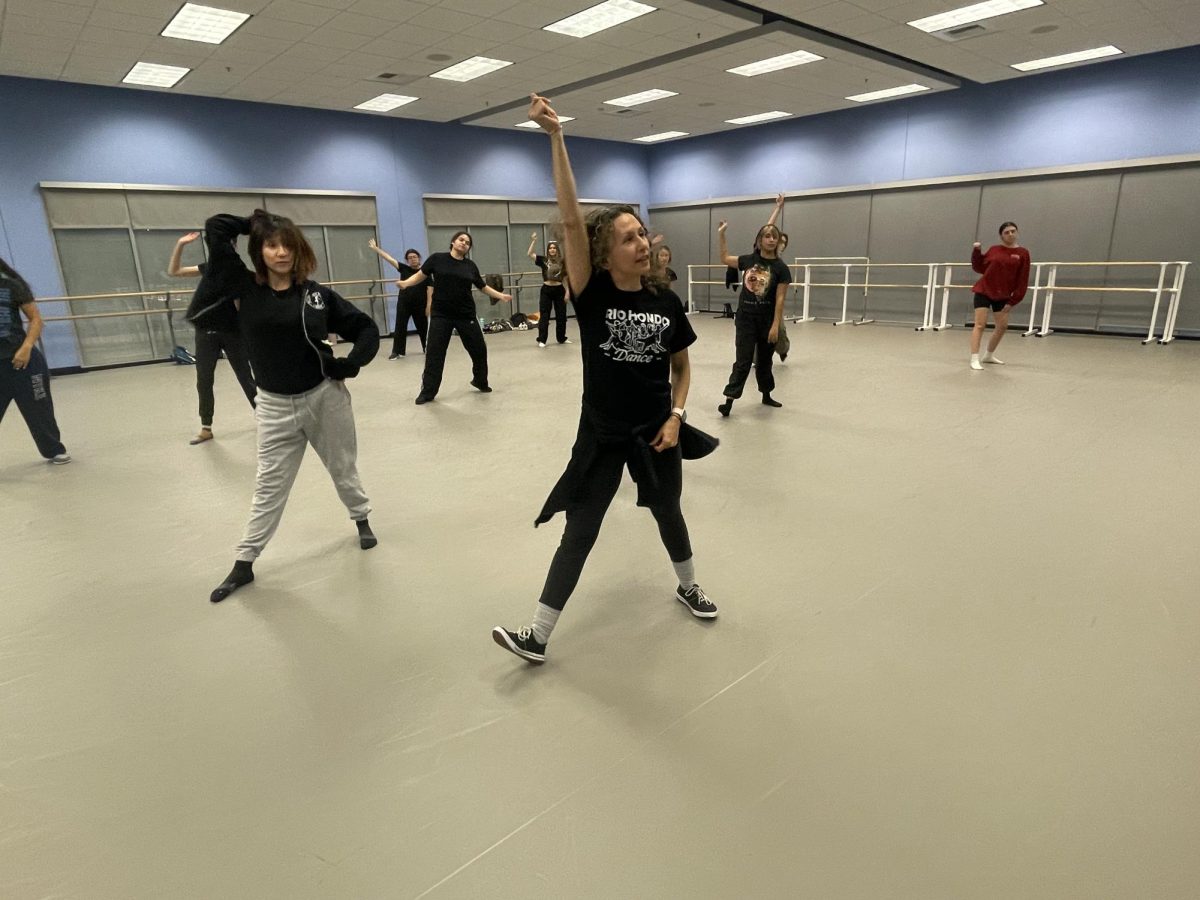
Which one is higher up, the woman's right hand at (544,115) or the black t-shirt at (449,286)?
the woman's right hand at (544,115)

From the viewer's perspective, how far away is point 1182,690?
78.7 inches

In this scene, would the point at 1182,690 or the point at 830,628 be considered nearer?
the point at 1182,690

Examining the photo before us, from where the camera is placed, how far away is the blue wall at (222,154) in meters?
8.66

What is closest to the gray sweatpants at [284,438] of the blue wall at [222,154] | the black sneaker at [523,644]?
A: the black sneaker at [523,644]

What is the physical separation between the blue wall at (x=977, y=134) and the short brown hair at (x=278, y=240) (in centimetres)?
1161

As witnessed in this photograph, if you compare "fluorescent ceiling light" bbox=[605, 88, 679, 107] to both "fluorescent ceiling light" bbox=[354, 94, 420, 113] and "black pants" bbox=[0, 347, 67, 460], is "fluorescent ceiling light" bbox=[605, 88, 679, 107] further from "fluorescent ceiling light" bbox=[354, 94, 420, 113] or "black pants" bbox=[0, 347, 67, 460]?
"black pants" bbox=[0, 347, 67, 460]

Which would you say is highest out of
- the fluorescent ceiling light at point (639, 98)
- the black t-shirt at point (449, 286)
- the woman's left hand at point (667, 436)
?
the fluorescent ceiling light at point (639, 98)

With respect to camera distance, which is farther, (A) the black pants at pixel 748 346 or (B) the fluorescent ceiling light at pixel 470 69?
(B) the fluorescent ceiling light at pixel 470 69

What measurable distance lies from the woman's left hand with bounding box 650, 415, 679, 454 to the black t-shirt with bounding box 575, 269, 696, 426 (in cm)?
4

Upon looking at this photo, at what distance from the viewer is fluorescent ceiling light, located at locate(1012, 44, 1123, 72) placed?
353 inches

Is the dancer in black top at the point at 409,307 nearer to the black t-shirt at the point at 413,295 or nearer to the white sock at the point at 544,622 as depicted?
the black t-shirt at the point at 413,295

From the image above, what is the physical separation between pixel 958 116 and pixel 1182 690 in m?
12.0

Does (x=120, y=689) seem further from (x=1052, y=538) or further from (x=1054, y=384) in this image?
(x=1054, y=384)

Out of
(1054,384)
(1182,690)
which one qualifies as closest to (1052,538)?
(1182,690)
